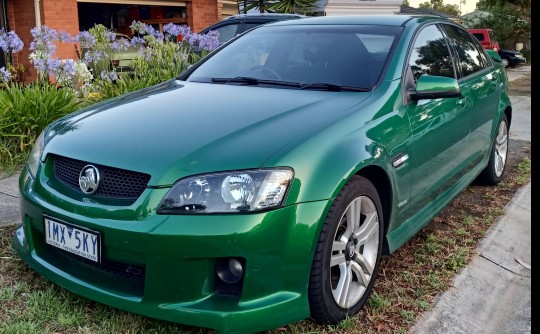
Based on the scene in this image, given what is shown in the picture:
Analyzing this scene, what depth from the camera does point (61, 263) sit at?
2.65m

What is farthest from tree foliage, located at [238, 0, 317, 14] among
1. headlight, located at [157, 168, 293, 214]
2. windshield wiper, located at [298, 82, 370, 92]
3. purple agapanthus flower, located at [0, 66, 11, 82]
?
headlight, located at [157, 168, 293, 214]

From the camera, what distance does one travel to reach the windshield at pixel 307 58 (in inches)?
131

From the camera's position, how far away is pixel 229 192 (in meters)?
2.29

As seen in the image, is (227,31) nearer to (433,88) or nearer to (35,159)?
(433,88)

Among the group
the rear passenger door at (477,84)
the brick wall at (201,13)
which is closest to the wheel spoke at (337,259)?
the rear passenger door at (477,84)

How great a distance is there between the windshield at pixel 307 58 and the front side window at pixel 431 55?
19 centimetres

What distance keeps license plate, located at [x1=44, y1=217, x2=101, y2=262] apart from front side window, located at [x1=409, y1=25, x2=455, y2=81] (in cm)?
211

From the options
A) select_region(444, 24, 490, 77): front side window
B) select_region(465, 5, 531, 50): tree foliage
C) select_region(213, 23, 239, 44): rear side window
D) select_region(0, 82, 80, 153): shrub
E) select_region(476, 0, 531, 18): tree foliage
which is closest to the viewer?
select_region(444, 24, 490, 77): front side window

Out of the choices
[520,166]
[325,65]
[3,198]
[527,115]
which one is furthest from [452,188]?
[527,115]

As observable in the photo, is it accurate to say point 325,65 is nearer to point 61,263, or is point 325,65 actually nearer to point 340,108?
point 340,108

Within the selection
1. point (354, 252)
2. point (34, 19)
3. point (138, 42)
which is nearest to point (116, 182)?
point (354, 252)

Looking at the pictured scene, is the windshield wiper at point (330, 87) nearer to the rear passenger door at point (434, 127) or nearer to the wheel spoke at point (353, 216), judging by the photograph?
the rear passenger door at point (434, 127)

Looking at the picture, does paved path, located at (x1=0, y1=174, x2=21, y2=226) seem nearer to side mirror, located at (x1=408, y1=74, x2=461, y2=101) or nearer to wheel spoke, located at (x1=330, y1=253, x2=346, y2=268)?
wheel spoke, located at (x1=330, y1=253, x2=346, y2=268)

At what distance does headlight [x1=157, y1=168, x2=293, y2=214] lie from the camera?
2268 mm
